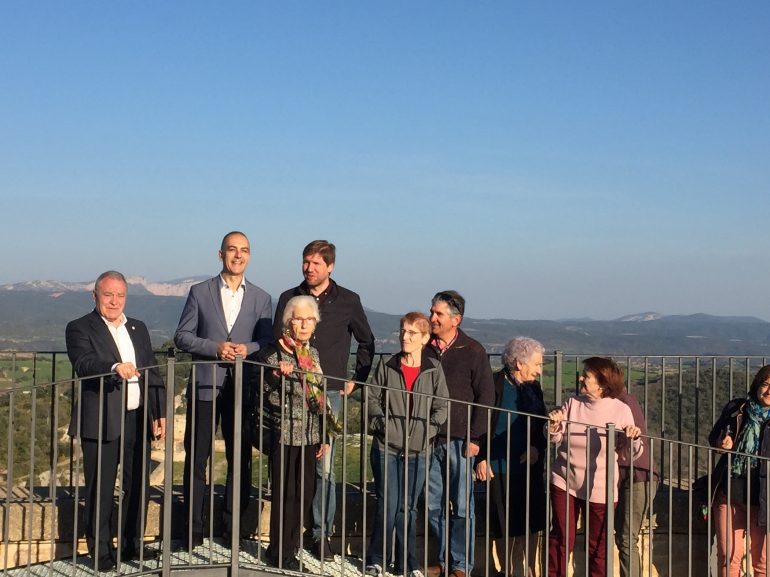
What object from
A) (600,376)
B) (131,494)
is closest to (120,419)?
(131,494)

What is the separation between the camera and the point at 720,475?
6.74 meters

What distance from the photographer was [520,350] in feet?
22.3

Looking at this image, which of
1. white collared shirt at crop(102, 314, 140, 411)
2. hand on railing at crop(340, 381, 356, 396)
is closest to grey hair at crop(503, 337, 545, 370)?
hand on railing at crop(340, 381, 356, 396)

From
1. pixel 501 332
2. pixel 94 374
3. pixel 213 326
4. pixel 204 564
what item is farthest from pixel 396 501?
pixel 501 332

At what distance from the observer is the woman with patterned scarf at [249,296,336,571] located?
5.99 meters

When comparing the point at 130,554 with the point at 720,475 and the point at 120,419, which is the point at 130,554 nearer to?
the point at 120,419

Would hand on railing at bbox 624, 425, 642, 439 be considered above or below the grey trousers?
above

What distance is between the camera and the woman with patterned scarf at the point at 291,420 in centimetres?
599

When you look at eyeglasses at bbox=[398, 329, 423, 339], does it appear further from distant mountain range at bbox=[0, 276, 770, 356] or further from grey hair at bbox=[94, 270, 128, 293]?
distant mountain range at bbox=[0, 276, 770, 356]

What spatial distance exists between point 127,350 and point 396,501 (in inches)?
76.8

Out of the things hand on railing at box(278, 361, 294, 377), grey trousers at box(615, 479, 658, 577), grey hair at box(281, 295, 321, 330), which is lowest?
→ grey trousers at box(615, 479, 658, 577)

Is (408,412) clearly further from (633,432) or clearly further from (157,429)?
(157,429)

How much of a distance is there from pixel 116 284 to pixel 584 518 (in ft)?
11.1

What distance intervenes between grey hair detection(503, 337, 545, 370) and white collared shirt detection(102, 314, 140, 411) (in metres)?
2.46
